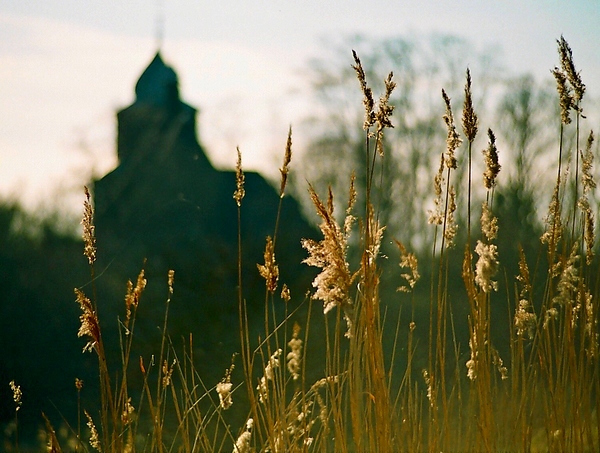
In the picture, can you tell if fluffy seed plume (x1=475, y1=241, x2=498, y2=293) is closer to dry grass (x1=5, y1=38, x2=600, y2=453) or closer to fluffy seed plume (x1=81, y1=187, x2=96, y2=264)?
dry grass (x1=5, y1=38, x2=600, y2=453)

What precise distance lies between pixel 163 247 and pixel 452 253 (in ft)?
12.8

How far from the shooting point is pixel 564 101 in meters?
2.28

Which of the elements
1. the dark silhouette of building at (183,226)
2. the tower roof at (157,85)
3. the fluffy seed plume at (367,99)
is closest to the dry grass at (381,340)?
the fluffy seed plume at (367,99)

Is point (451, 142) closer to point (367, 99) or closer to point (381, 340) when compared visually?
point (367, 99)

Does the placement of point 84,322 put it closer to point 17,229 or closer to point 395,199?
point 17,229

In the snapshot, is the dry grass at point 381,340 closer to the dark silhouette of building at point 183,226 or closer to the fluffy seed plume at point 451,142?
the fluffy seed plume at point 451,142

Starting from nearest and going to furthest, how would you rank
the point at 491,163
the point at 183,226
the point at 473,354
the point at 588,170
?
the point at 491,163 < the point at 473,354 < the point at 588,170 < the point at 183,226

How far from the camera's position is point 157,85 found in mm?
23812

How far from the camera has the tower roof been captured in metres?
22.8

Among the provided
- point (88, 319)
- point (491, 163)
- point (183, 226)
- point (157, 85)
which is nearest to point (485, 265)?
point (491, 163)

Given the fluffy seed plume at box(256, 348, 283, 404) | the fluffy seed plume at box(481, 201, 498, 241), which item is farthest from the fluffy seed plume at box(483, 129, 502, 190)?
the fluffy seed plume at box(256, 348, 283, 404)

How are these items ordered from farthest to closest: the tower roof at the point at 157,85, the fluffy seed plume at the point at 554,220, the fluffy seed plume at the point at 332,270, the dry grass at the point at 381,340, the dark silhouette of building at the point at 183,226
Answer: the tower roof at the point at 157,85 < the dark silhouette of building at the point at 183,226 < the fluffy seed plume at the point at 554,220 < the dry grass at the point at 381,340 < the fluffy seed plume at the point at 332,270

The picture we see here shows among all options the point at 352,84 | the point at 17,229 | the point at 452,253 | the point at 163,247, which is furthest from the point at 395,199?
the point at 17,229

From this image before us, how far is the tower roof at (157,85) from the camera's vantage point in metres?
22.8
